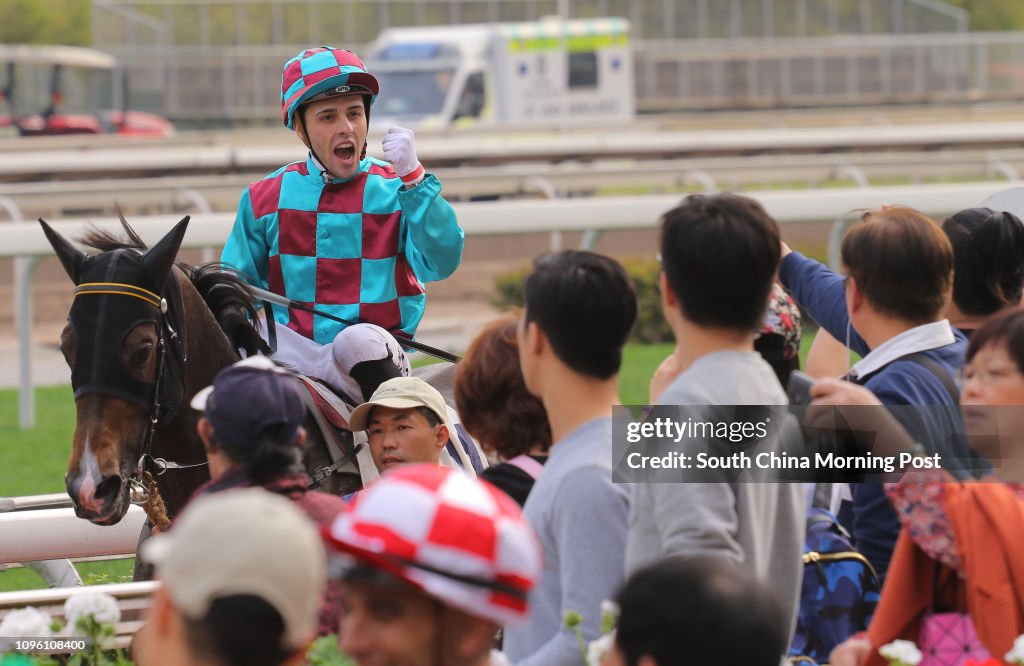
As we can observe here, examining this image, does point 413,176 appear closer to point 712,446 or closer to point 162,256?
point 162,256

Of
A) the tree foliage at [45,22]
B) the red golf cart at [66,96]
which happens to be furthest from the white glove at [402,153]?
the tree foliage at [45,22]

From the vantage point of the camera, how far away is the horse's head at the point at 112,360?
3434 mm

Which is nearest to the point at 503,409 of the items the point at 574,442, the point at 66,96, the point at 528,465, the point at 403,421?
the point at 528,465

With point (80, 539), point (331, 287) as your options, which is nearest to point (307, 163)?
point (331, 287)

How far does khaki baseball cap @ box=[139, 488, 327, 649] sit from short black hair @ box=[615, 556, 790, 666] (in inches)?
17.0

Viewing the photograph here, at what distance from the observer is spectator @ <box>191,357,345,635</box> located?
2.57 meters

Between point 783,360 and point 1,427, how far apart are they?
5782 millimetres

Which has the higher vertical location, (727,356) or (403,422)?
(727,356)

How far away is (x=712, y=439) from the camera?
2.40 m

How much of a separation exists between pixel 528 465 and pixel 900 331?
0.82 meters

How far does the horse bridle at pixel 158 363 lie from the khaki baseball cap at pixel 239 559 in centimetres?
188

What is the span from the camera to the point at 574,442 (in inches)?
98.5

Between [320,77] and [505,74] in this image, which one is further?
[505,74]

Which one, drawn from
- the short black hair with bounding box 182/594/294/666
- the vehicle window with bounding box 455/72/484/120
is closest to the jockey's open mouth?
the short black hair with bounding box 182/594/294/666
